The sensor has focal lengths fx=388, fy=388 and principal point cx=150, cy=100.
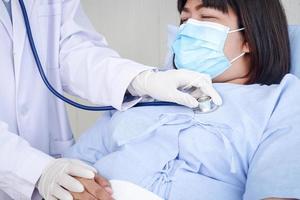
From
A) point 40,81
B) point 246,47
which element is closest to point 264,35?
point 246,47

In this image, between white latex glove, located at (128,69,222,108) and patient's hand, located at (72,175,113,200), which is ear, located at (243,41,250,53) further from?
patient's hand, located at (72,175,113,200)

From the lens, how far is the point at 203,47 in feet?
4.41

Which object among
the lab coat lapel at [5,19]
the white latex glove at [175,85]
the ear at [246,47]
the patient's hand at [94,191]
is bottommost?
the patient's hand at [94,191]

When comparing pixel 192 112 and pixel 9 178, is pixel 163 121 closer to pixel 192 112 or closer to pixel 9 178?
pixel 192 112

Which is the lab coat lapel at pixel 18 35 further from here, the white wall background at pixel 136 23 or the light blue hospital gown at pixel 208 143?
the white wall background at pixel 136 23

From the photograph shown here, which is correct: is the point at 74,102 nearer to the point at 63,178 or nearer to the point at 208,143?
the point at 63,178

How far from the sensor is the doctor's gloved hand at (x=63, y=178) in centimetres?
105

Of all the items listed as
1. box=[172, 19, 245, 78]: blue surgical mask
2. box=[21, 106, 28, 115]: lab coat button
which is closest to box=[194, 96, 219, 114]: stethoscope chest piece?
box=[172, 19, 245, 78]: blue surgical mask

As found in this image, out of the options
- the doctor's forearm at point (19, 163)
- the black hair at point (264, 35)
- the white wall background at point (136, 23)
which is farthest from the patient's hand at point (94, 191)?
the white wall background at point (136, 23)

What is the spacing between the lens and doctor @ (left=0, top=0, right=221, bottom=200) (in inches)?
43.7

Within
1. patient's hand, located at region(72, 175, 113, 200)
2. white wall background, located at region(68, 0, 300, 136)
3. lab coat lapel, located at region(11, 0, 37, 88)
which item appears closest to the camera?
patient's hand, located at region(72, 175, 113, 200)

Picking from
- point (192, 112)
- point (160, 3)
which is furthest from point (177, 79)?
point (160, 3)

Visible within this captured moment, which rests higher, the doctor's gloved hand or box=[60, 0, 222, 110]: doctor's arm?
box=[60, 0, 222, 110]: doctor's arm

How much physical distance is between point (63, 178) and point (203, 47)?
0.64m
